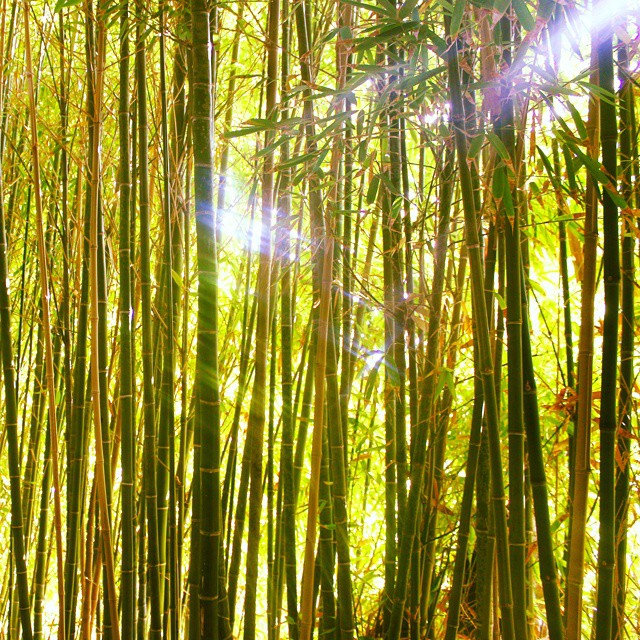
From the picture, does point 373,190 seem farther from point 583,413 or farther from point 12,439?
point 12,439

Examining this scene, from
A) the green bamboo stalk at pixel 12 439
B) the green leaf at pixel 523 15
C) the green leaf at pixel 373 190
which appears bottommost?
the green bamboo stalk at pixel 12 439

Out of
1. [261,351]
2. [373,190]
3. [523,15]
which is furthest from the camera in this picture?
[261,351]

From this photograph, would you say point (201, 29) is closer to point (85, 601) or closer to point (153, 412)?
point (153, 412)

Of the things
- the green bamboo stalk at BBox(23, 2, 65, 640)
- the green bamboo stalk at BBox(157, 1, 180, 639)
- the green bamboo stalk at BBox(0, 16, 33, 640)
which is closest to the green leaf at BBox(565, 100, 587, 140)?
the green bamboo stalk at BBox(157, 1, 180, 639)

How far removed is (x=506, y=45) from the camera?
100 cm

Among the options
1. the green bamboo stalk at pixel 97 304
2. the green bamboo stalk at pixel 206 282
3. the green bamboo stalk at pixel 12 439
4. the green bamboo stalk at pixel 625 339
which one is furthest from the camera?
the green bamboo stalk at pixel 12 439

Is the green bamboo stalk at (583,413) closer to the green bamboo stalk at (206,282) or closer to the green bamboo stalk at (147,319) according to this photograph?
the green bamboo stalk at (206,282)

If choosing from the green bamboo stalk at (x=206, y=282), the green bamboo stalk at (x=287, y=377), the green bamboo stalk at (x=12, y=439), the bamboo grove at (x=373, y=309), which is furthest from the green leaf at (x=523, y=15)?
the green bamboo stalk at (x=12, y=439)

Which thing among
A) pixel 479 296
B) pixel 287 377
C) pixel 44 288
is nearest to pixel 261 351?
pixel 287 377

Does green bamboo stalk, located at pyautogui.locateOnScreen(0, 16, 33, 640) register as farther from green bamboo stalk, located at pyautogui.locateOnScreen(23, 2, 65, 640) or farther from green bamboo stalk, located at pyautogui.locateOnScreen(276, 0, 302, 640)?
green bamboo stalk, located at pyautogui.locateOnScreen(276, 0, 302, 640)

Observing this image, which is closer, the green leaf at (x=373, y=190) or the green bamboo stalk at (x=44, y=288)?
the green leaf at (x=373, y=190)

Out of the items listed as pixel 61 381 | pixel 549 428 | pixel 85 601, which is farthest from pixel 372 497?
pixel 61 381

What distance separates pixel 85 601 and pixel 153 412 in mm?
571

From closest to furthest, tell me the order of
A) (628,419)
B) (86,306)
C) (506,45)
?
1. (506,45)
2. (628,419)
3. (86,306)
